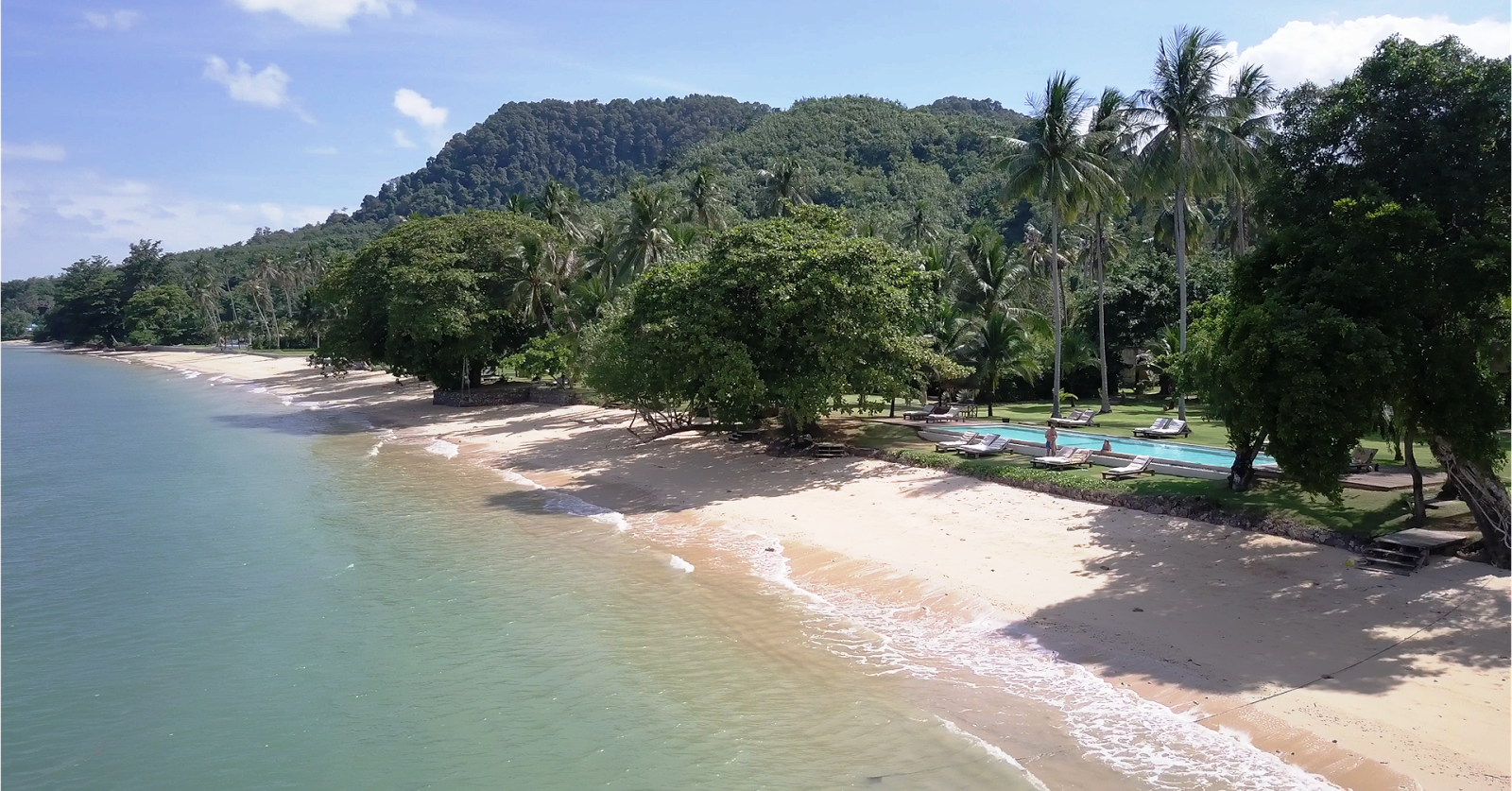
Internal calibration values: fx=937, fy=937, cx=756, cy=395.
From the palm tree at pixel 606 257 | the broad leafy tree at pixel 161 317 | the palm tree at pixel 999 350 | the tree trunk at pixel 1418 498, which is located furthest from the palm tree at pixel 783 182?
the broad leafy tree at pixel 161 317

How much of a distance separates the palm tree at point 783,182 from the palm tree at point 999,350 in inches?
615

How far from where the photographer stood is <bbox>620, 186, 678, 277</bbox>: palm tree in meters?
41.4

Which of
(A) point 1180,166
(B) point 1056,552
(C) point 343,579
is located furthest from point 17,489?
(A) point 1180,166

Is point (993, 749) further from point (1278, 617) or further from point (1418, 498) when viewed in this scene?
point (1418, 498)

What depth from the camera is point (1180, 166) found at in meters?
27.4

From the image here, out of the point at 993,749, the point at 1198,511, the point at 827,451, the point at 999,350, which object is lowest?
the point at 993,749

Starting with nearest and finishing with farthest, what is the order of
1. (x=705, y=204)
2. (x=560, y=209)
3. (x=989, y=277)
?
(x=989, y=277) < (x=705, y=204) < (x=560, y=209)

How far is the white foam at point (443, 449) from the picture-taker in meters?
33.8

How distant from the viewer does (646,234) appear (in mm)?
41844

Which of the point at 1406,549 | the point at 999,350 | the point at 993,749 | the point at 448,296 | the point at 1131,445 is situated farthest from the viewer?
the point at 448,296

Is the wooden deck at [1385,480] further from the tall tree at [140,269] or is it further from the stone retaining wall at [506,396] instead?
the tall tree at [140,269]

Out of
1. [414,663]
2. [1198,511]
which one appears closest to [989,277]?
[1198,511]

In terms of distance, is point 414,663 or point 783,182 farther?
point 783,182

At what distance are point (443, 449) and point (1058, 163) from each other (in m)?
23.7
